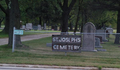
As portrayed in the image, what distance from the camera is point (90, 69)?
7.98 metres

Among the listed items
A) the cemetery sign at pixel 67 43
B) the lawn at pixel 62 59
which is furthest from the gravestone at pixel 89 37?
the cemetery sign at pixel 67 43

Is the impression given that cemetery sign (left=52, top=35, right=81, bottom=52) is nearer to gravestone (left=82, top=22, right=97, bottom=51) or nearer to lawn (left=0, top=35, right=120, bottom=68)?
lawn (left=0, top=35, right=120, bottom=68)

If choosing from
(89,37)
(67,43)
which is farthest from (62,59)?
(89,37)

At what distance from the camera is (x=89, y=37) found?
14.0 meters

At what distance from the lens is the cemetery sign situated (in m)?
11.3

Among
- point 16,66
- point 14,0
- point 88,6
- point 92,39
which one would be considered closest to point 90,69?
point 16,66

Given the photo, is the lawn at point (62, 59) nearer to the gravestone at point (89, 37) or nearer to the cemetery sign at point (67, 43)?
the cemetery sign at point (67, 43)

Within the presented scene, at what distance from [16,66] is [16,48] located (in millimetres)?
5451

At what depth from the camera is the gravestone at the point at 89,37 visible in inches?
544

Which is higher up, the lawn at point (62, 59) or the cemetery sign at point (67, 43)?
the cemetery sign at point (67, 43)

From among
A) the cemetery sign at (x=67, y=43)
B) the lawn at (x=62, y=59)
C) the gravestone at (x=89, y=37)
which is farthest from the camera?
the gravestone at (x=89, y=37)

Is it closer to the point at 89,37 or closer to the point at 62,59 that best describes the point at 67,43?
the point at 62,59

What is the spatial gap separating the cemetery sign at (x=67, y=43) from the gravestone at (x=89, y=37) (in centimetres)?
278

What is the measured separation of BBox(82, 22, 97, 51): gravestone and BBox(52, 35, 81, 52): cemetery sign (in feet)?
9.13
